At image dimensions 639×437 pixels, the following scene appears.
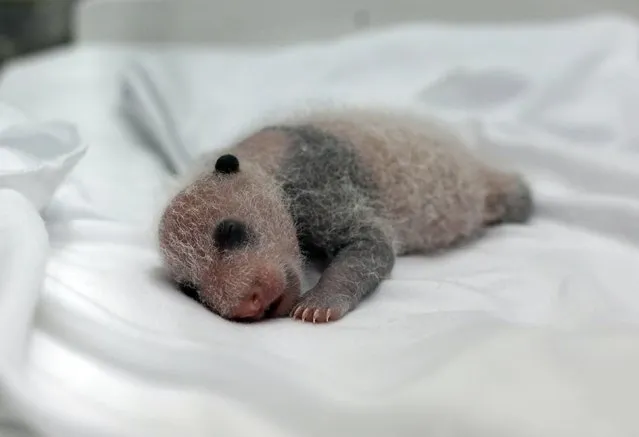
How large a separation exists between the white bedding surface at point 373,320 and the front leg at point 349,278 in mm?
19

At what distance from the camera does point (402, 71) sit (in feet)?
5.78

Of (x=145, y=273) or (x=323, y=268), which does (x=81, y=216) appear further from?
(x=323, y=268)

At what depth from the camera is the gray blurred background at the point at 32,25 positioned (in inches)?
81.8

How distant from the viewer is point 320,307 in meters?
0.74

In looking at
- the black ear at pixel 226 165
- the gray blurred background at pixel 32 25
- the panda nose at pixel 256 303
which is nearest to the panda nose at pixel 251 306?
the panda nose at pixel 256 303

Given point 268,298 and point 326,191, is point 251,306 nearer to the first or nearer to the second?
point 268,298

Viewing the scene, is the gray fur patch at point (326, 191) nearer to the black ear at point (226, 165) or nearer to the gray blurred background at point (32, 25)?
the black ear at point (226, 165)

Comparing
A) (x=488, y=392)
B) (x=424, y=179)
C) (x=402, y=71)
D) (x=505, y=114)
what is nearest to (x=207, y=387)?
(x=488, y=392)

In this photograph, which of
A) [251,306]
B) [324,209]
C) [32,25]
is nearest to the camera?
[251,306]

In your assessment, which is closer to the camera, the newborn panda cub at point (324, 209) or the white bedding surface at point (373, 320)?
the white bedding surface at point (373, 320)

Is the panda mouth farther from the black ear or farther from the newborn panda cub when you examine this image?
the black ear

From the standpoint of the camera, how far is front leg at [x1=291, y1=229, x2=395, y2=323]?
2.43 feet

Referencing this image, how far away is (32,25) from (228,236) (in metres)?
1.66

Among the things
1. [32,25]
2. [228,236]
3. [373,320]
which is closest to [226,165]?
[228,236]
